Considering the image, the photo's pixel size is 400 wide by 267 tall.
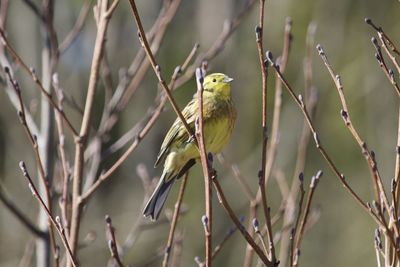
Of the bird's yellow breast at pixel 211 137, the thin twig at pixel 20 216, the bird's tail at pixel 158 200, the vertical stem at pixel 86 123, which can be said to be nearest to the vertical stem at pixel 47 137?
the thin twig at pixel 20 216

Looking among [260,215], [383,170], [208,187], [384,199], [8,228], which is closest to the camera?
[208,187]

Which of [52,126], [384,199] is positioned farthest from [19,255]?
[384,199]

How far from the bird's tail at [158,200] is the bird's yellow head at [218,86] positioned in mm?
497

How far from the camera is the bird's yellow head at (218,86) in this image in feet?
12.6

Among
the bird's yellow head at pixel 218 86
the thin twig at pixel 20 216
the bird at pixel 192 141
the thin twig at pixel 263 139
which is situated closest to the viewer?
the thin twig at pixel 263 139

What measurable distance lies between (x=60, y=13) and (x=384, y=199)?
5.02 m

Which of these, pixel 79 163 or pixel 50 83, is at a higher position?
pixel 50 83

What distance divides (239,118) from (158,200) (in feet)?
23.3

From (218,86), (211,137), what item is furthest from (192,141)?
(218,86)

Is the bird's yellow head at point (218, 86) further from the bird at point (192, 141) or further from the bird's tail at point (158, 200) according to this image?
the bird's tail at point (158, 200)

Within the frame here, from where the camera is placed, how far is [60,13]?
268 inches

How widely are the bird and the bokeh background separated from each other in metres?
4.96

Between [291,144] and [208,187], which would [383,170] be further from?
[208,187]

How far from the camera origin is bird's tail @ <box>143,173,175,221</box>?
3.51 m
